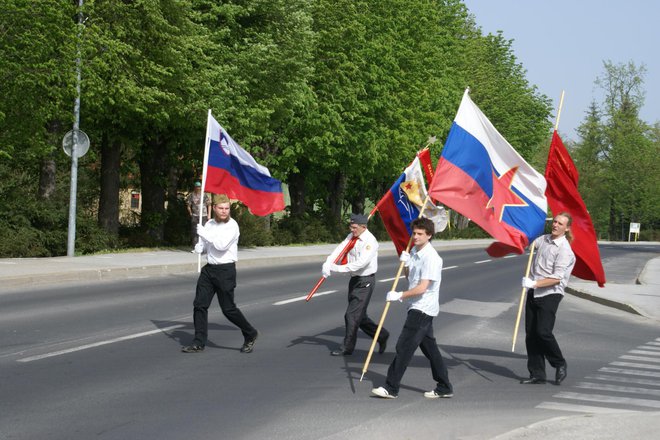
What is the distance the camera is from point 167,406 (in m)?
7.76

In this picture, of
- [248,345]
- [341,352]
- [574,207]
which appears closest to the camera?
[574,207]

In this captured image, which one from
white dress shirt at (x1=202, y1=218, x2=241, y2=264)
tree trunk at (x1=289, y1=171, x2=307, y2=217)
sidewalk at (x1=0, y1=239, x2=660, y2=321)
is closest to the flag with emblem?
white dress shirt at (x1=202, y1=218, x2=241, y2=264)

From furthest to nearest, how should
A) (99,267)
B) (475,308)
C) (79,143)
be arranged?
(79,143), (99,267), (475,308)

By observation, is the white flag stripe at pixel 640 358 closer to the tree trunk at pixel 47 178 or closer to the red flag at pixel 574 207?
the red flag at pixel 574 207

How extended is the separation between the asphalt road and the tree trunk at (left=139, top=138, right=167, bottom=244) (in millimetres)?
14248

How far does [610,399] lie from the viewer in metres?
8.83

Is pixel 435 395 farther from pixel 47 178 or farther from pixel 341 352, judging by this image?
pixel 47 178

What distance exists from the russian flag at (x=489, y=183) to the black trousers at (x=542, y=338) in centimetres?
80

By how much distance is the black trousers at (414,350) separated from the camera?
840 centimetres

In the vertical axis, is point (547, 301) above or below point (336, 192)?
below

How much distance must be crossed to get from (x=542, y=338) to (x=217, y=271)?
11.8 ft

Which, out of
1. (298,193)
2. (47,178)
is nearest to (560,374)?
(47,178)

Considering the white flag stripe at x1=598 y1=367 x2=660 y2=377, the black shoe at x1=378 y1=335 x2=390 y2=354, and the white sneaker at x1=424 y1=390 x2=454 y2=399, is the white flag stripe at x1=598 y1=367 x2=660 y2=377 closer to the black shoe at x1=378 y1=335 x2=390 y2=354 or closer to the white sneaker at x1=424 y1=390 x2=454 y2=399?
the black shoe at x1=378 y1=335 x2=390 y2=354

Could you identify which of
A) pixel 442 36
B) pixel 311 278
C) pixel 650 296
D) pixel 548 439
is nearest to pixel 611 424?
pixel 548 439
